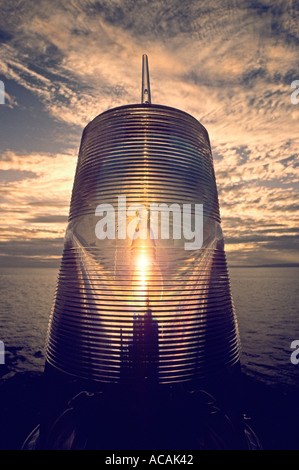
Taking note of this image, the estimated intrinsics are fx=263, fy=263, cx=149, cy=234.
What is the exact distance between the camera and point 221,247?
44.0 feet

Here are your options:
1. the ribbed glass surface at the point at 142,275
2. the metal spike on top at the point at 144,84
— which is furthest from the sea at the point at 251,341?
the metal spike on top at the point at 144,84

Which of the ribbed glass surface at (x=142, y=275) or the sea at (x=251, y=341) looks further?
the sea at (x=251, y=341)

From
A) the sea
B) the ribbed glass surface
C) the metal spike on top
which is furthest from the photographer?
the sea

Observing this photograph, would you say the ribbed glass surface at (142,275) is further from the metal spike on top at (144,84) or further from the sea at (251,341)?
the sea at (251,341)

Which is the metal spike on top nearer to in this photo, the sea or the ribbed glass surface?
the ribbed glass surface

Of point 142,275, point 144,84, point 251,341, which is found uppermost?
point 144,84

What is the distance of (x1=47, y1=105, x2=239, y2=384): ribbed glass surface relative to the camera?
35.4ft

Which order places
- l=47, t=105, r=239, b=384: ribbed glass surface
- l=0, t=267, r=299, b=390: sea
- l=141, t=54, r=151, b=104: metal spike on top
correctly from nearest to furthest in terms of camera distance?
l=47, t=105, r=239, b=384: ribbed glass surface → l=141, t=54, r=151, b=104: metal spike on top → l=0, t=267, r=299, b=390: sea

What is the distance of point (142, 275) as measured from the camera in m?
11.0

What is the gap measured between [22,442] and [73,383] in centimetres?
443

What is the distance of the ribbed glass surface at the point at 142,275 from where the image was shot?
1080 cm

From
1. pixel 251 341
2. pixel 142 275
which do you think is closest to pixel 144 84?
pixel 142 275

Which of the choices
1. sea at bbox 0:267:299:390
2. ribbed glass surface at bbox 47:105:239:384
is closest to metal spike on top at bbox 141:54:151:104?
ribbed glass surface at bbox 47:105:239:384

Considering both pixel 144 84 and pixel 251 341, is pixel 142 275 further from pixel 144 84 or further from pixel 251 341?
pixel 251 341
